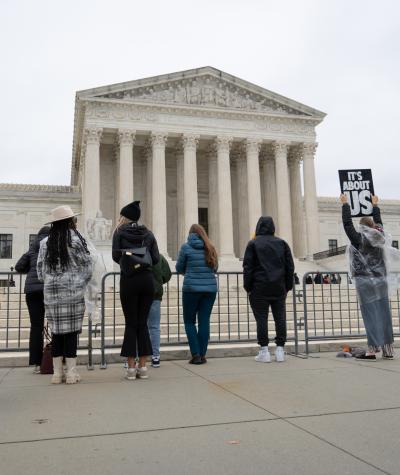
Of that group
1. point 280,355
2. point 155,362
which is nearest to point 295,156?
point 280,355

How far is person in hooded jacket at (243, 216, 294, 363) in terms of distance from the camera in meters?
7.72

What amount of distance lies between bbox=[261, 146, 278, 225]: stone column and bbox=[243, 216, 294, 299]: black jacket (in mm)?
31178

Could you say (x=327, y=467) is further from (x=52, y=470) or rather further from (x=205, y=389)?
(x=205, y=389)

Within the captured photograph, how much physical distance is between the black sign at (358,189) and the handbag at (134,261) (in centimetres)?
480

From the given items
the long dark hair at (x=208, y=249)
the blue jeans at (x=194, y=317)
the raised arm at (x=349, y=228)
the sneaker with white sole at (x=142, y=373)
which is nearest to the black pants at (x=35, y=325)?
the sneaker with white sole at (x=142, y=373)

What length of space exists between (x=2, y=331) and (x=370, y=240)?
24.5 feet

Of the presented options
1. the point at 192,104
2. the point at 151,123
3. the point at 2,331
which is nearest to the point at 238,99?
the point at 192,104

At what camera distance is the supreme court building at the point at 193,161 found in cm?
3444

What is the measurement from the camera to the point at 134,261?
650 centimetres

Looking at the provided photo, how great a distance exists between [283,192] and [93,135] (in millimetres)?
14347

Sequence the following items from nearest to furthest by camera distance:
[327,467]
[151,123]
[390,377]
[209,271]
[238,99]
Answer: [327,467]
[390,377]
[209,271]
[151,123]
[238,99]

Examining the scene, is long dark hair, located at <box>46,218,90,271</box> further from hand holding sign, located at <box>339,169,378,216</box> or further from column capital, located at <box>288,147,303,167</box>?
A: column capital, located at <box>288,147,303,167</box>

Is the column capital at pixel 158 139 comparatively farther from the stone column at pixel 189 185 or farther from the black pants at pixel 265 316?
the black pants at pixel 265 316

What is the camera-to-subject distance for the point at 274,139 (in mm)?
37562
